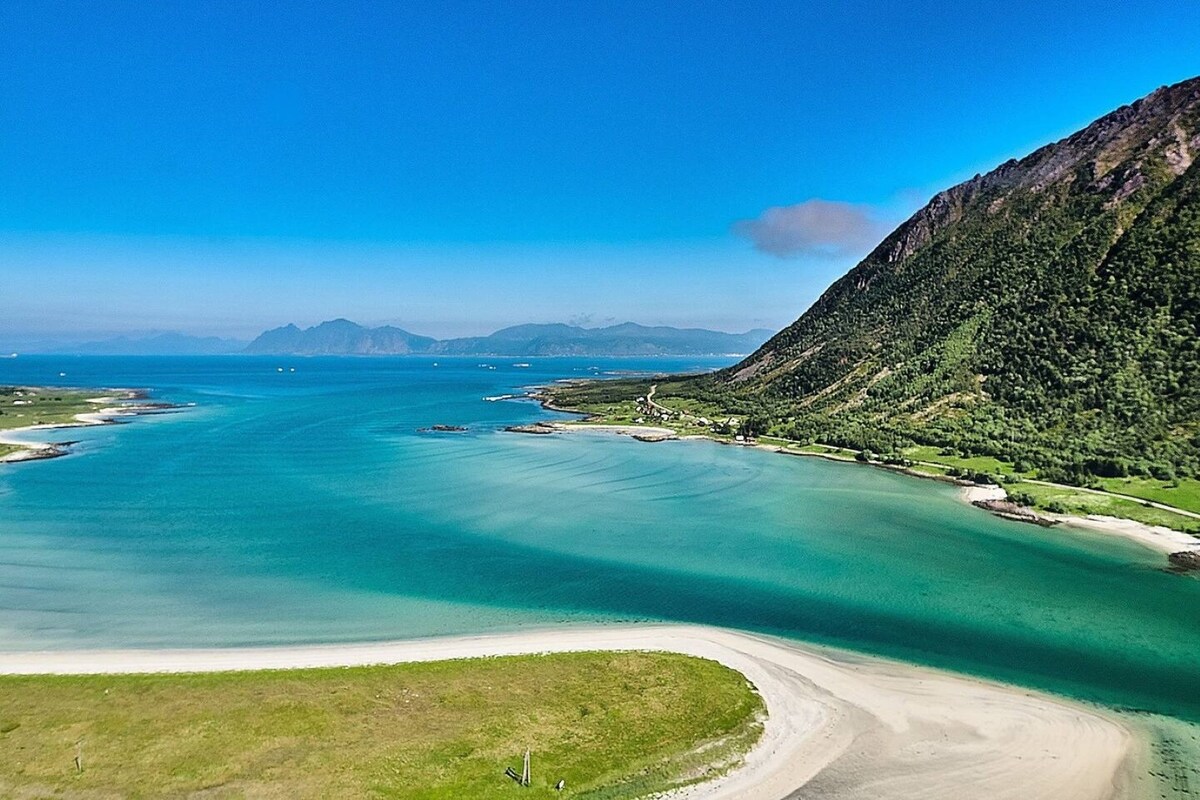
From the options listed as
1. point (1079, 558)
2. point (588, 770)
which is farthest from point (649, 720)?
point (1079, 558)

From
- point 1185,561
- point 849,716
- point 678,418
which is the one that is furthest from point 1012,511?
point 678,418

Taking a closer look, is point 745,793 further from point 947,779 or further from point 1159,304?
point 1159,304

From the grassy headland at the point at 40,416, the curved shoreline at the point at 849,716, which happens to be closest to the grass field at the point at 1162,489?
the curved shoreline at the point at 849,716

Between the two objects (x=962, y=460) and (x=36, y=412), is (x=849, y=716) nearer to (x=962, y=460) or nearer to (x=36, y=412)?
(x=962, y=460)

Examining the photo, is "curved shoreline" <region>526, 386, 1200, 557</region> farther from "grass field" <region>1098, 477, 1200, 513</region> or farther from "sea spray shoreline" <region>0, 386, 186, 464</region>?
"sea spray shoreline" <region>0, 386, 186, 464</region>

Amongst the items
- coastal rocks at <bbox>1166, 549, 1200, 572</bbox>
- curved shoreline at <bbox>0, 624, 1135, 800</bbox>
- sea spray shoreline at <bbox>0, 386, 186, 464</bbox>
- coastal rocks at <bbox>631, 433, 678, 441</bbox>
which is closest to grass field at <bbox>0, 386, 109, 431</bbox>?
sea spray shoreline at <bbox>0, 386, 186, 464</bbox>

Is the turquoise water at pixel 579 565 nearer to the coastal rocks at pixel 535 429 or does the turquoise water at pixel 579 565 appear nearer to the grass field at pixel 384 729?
the grass field at pixel 384 729
